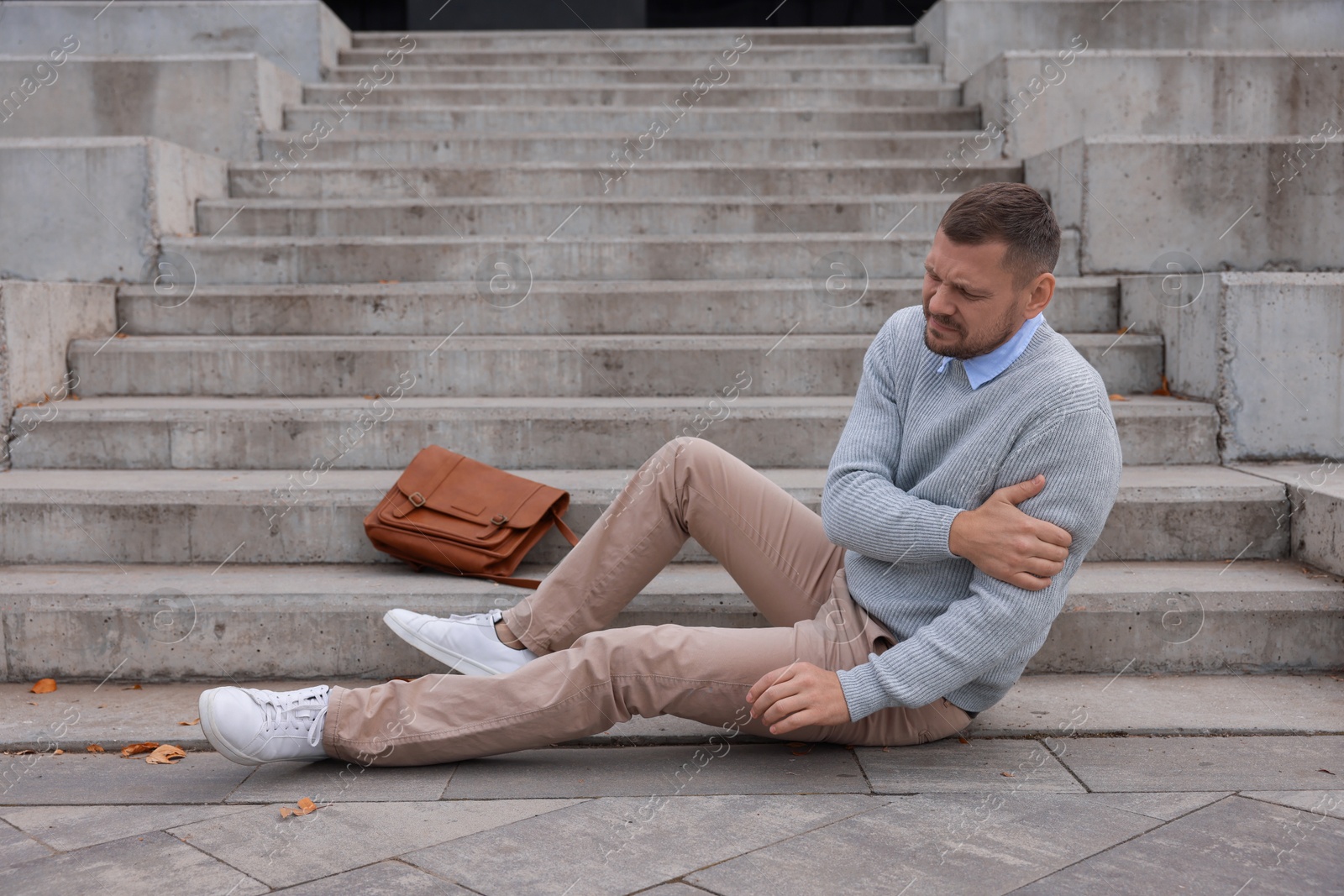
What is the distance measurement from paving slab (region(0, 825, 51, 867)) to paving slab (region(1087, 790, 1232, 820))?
2251mm

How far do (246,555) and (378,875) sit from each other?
1.83 metres

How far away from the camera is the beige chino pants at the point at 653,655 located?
2512mm

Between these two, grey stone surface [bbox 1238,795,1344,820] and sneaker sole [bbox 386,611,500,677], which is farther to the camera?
sneaker sole [bbox 386,611,500,677]

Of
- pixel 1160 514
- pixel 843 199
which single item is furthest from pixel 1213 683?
pixel 843 199

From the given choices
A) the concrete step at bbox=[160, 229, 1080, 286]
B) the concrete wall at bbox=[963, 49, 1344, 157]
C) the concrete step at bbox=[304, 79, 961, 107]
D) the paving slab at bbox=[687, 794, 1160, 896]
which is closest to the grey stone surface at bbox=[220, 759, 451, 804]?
the paving slab at bbox=[687, 794, 1160, 896]

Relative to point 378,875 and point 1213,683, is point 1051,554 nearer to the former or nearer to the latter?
point 1213,683

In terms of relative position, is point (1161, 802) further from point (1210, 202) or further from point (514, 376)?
point (1210, 202)

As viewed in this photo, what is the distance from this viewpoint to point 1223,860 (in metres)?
2.13

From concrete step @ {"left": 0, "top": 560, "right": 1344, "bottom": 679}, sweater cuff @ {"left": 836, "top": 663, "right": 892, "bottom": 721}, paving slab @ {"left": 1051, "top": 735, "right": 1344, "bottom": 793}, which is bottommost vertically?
paving slab @ {"left": 1051, "top": 735, "right": 1344, "bottom": 793}

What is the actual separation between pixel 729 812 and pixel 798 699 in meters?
0.31

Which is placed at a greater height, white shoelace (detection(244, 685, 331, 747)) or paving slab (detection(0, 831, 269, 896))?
white shoelace (detection(244, 685, 331, 747))

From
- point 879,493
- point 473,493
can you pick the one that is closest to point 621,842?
point 879,493

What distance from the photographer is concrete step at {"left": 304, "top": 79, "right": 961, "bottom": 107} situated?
686 centimetres

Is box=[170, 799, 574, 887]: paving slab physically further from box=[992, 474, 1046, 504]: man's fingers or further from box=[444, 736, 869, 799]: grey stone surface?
box=[992, 474, 1046, 504]: man's fingers
